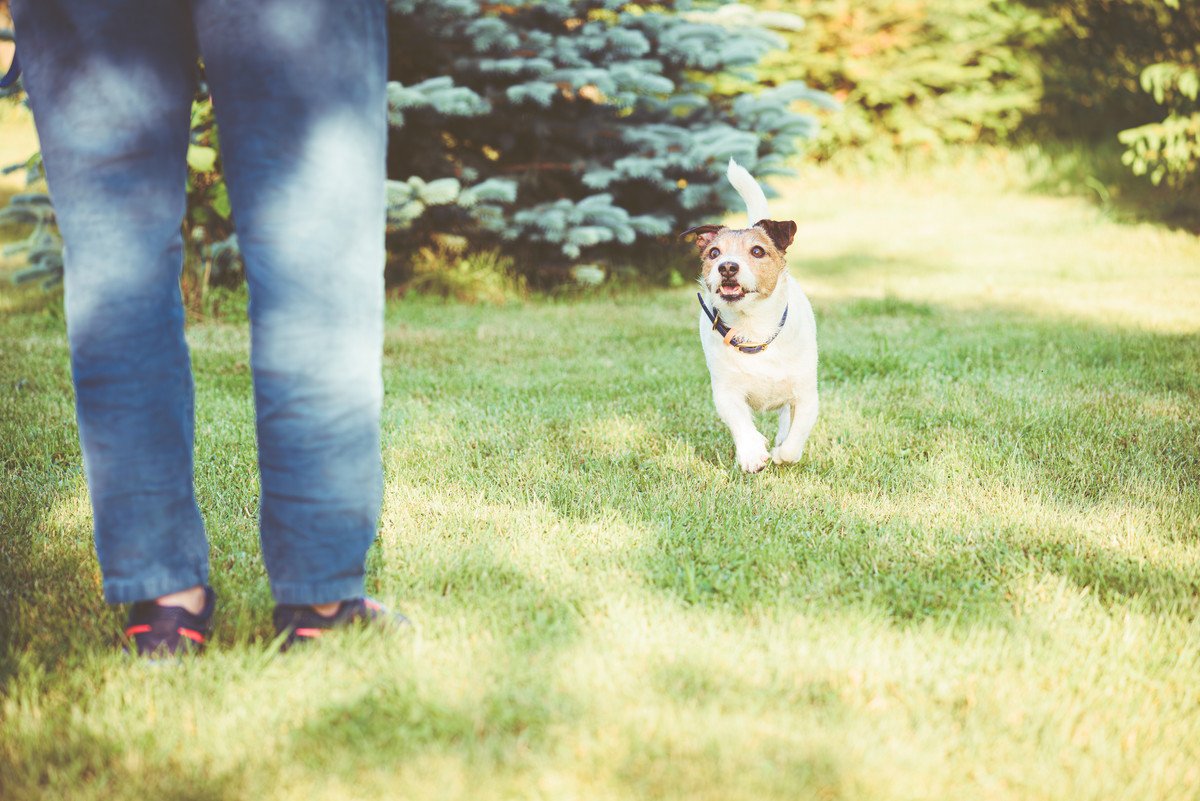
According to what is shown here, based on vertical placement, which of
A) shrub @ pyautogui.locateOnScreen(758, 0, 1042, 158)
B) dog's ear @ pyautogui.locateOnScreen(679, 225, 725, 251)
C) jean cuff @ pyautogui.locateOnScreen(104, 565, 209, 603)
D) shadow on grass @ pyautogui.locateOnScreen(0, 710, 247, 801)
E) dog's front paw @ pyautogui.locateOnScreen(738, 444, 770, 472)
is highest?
shrub @ pyautogui.locateOnScreen(758, 0, 1042, 158)

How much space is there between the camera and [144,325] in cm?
173

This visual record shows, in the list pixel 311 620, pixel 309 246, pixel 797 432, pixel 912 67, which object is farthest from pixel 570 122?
pixel 912 67

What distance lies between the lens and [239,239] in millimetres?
1681

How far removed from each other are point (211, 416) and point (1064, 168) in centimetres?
1088

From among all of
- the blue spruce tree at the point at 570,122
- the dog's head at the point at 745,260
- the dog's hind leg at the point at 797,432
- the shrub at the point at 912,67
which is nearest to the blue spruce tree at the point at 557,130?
the blue spruce tree at the point at 570,122

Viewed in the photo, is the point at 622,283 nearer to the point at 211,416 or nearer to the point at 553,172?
the point at 553,172

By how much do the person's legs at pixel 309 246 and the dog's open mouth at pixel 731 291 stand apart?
5.34ft

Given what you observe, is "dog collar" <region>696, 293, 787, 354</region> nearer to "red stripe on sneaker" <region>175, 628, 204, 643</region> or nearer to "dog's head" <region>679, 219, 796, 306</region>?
"dog's head" <region>679, 219, 796, 306</region>

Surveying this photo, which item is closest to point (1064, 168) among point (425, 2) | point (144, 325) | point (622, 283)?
point (622, 283)

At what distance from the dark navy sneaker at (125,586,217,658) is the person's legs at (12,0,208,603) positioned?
0.19 feet

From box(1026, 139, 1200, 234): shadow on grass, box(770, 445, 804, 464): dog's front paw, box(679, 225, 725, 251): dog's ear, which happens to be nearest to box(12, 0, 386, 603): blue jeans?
box(770, 445, 804, 464): dog's front paw

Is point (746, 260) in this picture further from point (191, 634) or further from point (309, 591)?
point (191, 634)

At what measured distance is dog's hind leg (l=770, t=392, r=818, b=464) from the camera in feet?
10.6

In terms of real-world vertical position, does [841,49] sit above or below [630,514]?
above
